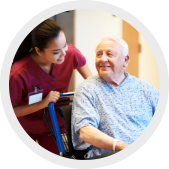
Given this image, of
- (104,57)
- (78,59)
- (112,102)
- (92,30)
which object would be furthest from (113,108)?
(92,30)

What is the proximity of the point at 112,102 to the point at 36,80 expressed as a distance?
49cm

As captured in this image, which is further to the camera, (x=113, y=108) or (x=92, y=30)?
(x=92, y=30)

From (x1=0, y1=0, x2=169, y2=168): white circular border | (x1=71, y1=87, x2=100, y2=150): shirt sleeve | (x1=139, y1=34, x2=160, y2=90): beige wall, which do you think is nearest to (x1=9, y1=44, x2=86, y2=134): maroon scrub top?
(x1=0, y1=0, x2=169, y2=168): white circular border

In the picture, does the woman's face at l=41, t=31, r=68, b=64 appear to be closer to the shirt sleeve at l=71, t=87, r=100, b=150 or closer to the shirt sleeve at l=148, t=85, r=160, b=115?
the shirt sleeve at l=71, t=87, r=100, b=150

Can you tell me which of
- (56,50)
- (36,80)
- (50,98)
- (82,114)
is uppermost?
(56,50)

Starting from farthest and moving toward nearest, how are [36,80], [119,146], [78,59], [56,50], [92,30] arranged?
[92,30] < [78,59] < [36,80] < [56,50] < [119,146]

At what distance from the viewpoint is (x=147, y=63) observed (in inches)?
76.1

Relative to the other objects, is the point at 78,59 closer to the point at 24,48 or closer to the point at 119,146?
the point at 24,48

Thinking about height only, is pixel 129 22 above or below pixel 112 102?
above

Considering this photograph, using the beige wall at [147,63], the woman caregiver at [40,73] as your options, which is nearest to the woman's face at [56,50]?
the woman caregiver at [40,73]

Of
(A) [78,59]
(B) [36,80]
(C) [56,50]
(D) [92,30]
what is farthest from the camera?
(D) [92,30]

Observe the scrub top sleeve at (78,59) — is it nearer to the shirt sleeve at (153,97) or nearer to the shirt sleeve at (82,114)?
the shirt sleeve at (82,114)

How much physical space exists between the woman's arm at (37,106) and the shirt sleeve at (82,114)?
0.15 metres

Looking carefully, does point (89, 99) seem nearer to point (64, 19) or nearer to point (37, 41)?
point (37, 41)
